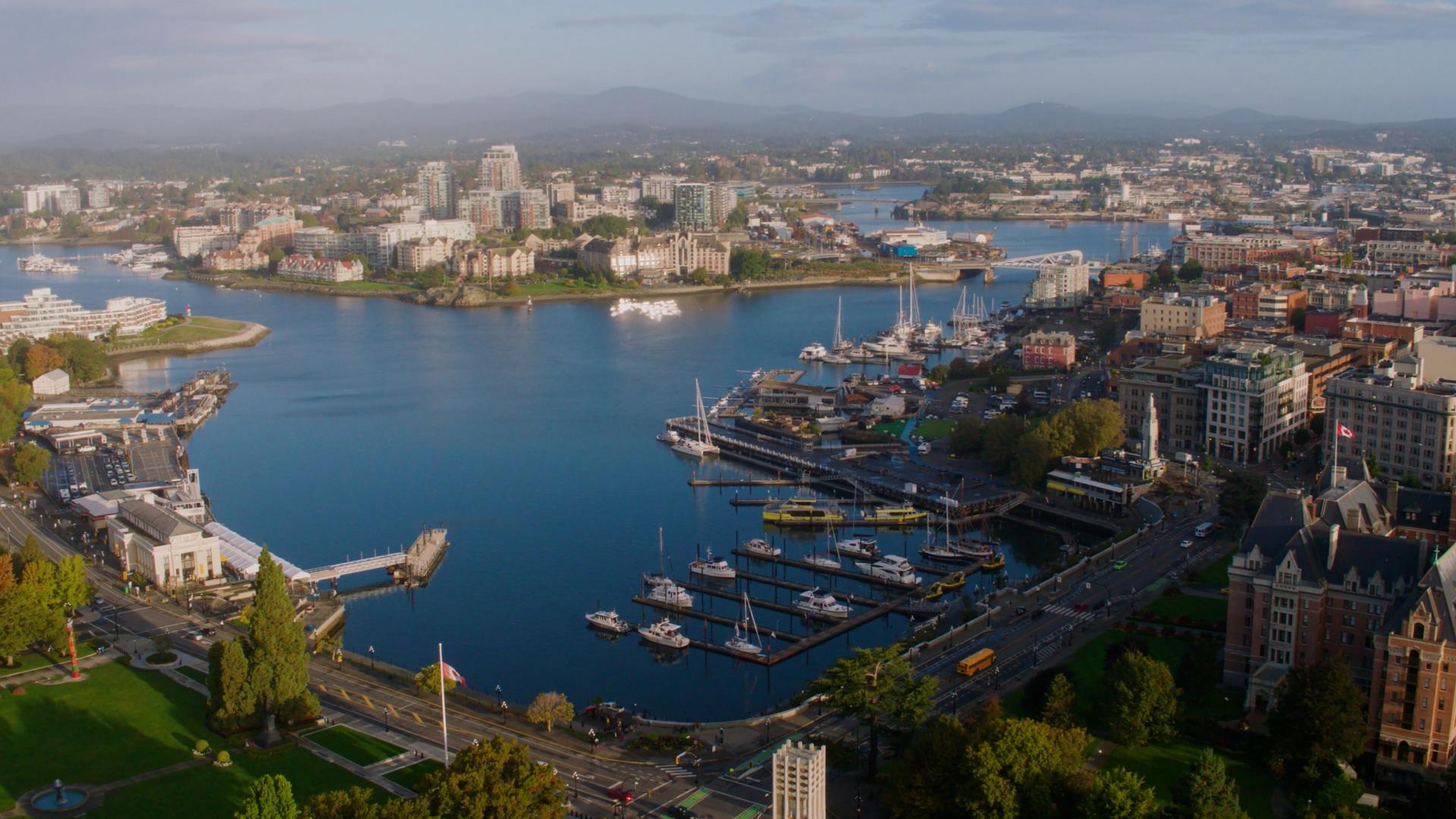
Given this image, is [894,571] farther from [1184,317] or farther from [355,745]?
[1184,317]

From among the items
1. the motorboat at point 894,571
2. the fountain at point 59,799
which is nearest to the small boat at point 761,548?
the motorboat at point 894,571

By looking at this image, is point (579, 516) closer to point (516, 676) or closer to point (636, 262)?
point (516, 676)

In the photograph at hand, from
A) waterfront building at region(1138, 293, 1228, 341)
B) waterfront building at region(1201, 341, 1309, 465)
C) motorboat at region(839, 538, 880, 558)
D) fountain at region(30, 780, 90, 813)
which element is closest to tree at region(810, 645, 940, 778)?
fountain at region(30, 780, 90, 813)

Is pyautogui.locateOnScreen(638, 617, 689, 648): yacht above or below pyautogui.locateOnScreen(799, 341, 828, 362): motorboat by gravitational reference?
below

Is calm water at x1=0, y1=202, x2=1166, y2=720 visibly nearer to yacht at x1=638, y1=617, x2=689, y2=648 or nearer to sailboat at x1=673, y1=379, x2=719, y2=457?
yacht at x1=638, y1=617, x2=689, y2=648

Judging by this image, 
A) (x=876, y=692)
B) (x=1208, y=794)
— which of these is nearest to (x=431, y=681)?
(x=876, y=692)
